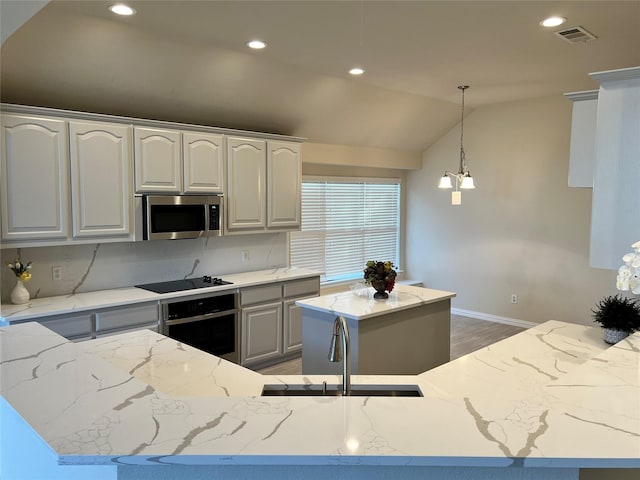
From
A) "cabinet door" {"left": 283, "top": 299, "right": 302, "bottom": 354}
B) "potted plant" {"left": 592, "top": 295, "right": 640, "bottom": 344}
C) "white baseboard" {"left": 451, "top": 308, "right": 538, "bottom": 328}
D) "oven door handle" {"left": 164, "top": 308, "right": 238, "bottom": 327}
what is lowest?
"white baseboard" {"left": 451, "top": 308, "right": 538, "bottom": 328}

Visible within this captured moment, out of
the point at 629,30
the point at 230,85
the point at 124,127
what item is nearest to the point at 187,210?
the point at 124,127

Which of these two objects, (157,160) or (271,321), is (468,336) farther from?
(157,160)

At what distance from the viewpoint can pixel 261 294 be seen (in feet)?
14.8

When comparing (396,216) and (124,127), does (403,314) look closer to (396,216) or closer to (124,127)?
(124,127)

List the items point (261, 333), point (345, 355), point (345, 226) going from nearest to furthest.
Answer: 1. point (345, 355)
2. point (261, 333)
3. point (345, 226)

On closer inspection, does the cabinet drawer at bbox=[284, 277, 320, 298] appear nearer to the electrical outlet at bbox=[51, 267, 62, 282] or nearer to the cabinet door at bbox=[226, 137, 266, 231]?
the cabinet door at bbox=[226, 137, 266, 231]

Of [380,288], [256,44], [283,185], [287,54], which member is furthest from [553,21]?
[283,185]

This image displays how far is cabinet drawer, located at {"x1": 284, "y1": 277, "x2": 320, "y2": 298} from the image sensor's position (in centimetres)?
474

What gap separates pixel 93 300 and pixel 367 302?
205 centimetres

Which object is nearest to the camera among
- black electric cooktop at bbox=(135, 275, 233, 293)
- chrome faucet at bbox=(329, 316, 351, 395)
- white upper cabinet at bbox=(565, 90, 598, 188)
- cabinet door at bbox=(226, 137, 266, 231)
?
chrome faucet at bbox=(329, 316, 351, 395)

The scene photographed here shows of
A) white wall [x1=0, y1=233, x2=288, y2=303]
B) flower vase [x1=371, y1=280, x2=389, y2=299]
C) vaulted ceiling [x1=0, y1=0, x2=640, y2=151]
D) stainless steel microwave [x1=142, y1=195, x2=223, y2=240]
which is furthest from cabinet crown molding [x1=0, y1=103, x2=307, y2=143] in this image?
flower vase [x1=371, y1=280, x2=389, y2=299]

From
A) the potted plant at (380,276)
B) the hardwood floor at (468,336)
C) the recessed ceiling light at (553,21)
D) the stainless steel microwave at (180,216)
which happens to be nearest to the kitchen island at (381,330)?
the potted plant at (380,276)

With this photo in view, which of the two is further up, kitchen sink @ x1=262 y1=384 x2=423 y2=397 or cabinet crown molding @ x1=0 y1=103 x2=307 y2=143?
cabinet crown molding @ x1=0 y1=103 x2=307 y2=143

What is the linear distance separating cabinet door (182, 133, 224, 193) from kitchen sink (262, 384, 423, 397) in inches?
108
